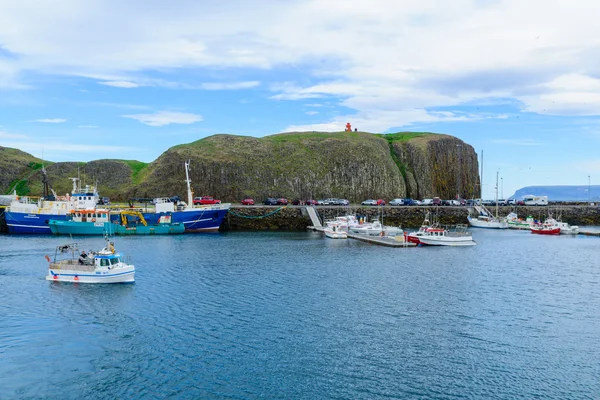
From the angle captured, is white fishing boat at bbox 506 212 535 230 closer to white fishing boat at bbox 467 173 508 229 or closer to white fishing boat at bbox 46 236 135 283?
white fishing boat at bbox 467 173 508 229

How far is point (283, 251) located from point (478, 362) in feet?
149

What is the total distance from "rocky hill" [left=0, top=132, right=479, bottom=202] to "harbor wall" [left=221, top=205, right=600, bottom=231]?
93.8ft

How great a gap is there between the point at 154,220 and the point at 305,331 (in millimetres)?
71065

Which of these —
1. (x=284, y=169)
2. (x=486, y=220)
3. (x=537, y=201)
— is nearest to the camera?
(x=486, y=220)

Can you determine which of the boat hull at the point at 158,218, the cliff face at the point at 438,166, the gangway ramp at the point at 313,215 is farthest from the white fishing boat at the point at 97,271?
the cliff face at the point at 438,166

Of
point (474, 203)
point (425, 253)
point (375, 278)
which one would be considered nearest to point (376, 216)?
point (474, 203)

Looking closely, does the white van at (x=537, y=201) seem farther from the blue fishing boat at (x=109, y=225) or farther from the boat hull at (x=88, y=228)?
the boat hull at (x=88, y=228)

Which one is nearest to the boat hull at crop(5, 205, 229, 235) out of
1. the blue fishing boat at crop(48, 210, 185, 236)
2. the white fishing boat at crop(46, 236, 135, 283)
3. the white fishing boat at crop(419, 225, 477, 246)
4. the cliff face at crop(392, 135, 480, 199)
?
the blue fishing boat at crop(48, 210, 185, 236)

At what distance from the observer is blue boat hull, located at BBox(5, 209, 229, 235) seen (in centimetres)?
9719

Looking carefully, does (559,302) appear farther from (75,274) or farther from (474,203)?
(474,203)

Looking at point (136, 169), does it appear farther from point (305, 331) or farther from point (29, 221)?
point (305, 331)

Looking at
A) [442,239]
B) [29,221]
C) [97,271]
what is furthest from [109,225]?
[442,239]

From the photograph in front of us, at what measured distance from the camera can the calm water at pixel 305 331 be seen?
2641cm

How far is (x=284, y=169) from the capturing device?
152 m
